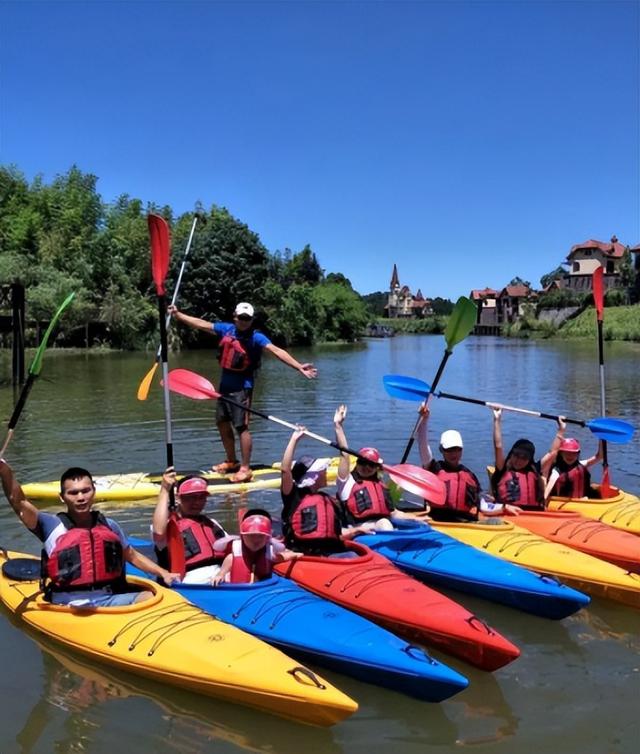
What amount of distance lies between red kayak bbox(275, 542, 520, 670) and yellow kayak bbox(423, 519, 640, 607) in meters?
1.09

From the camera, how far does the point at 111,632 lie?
3.99m

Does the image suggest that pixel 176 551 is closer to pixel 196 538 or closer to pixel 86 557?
pixel 196 538

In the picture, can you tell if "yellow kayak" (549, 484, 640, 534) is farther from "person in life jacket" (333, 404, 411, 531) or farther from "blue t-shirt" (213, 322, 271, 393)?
"blue t-shirt" (213, 322, 271, 393)

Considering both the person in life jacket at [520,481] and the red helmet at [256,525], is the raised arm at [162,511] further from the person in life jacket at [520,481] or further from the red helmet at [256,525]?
the person in life jacket at [520,481]

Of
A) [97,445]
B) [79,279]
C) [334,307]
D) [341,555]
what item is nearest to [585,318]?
[334,307]

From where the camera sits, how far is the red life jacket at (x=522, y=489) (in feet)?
20.9

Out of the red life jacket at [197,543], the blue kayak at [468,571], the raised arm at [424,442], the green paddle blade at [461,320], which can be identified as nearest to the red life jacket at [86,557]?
the red life jacket at [197,543]

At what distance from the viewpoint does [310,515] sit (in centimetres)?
503

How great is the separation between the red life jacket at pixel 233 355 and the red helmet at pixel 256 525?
12.2 ft

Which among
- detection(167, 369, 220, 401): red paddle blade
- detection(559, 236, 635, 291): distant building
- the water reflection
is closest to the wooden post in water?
detection(167, 369, 220, 401): red paddle blade

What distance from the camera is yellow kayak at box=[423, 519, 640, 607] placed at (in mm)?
4961

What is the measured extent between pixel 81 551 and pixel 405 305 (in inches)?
4761

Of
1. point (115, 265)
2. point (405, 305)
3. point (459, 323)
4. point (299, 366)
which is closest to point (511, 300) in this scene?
point (405, 305)

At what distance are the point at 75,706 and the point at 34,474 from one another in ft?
20.0
